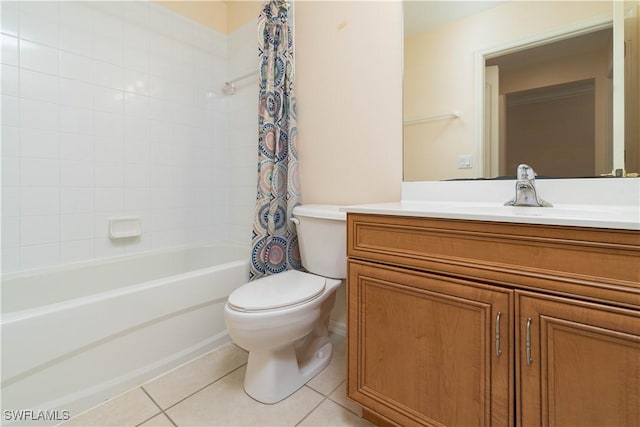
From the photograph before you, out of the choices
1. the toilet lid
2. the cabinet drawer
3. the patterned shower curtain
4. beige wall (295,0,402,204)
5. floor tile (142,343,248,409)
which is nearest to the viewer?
the cabinet drawer

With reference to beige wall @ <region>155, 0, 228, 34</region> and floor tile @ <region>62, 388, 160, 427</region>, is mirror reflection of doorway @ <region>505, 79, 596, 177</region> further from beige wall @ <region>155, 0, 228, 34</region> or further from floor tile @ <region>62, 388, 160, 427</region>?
beige wall @ <region>155, 0, 228, 34</region>

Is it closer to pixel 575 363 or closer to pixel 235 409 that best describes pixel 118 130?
pixel 235 409

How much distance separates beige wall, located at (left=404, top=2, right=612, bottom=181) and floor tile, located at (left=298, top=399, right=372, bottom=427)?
40.0 inches

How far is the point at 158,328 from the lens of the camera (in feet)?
4.27

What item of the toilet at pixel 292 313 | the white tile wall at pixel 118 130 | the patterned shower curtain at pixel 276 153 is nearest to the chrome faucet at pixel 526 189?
the toilet at pixel 292 313

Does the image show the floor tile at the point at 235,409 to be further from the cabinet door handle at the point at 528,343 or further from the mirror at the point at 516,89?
the mirror at the point at 516,89

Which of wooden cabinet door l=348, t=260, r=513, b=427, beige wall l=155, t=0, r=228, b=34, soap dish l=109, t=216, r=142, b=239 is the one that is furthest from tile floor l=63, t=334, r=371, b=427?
beige wall l=155, t=0, r=228, b=34

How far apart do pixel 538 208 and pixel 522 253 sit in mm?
344

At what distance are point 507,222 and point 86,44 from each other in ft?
7.21

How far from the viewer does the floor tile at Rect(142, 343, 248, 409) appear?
1.18 metres

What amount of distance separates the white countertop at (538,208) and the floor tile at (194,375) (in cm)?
100

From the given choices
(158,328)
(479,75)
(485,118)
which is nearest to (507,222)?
(485,118)

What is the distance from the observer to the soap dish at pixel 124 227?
1.71 metres

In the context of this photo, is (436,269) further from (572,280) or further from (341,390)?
(341,390)
